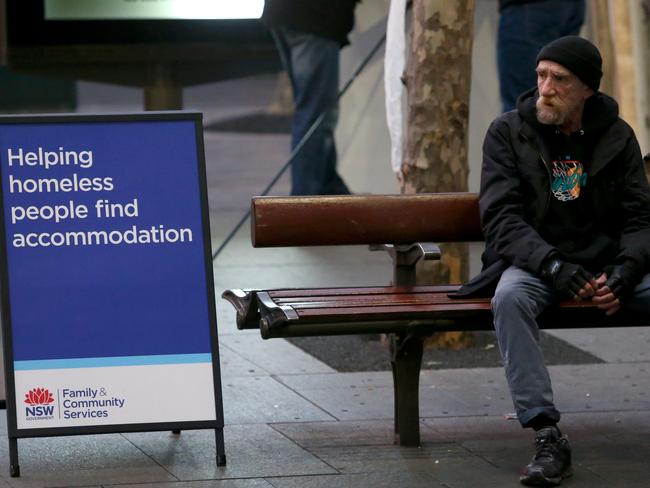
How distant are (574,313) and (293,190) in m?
5.89

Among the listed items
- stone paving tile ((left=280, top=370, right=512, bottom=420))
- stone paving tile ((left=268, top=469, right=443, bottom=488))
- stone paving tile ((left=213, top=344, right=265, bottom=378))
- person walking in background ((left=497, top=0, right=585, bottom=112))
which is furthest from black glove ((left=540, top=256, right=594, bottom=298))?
person walking in background ((left=497, top=0, right=585, bottom=112))

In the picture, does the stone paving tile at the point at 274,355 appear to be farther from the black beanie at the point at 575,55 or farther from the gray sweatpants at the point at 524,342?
the black beanie at the point at 575,55

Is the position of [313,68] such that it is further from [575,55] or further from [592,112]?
[575,55]

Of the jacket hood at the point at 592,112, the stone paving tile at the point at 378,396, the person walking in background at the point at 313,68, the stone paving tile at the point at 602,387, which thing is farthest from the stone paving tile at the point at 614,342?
the person walking in background at the point at 313,68

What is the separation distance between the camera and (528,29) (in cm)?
976

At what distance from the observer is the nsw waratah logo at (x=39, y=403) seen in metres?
5.63

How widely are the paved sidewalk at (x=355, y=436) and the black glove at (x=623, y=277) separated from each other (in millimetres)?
633

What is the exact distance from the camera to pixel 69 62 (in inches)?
503

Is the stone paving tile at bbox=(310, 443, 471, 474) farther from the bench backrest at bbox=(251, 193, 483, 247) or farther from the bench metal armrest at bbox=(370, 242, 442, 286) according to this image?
the bench backrest at bbox=(251, 193, 483, 247)

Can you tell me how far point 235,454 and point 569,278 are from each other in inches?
55.4

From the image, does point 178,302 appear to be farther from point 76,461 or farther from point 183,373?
point 76,461

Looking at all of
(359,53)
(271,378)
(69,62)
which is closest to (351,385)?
(271,378)

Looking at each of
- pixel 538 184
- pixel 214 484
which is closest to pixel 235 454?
pixel 214 484

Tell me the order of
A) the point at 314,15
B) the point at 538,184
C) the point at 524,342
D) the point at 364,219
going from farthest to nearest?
the point at 314,15
the point at 364,219
the point at 538,184
the point at 524,342
